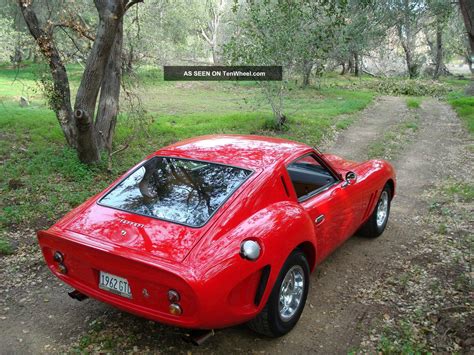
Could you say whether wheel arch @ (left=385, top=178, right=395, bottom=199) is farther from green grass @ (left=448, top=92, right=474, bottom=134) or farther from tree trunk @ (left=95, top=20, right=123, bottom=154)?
green grass @ (left=448, top=92, right=474, bottom=134)

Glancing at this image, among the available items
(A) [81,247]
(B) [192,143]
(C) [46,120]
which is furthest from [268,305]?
(C) [46,120]

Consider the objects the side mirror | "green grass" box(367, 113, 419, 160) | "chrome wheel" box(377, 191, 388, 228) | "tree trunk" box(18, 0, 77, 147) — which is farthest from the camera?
"green grass" box(367, 113, 419, 160)

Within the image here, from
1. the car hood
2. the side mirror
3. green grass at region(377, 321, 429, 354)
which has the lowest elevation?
green grass at region(377, 321, 429, 354)

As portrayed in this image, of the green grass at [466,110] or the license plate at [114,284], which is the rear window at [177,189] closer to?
the license plate at [114,284]

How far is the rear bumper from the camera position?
2.73 metres

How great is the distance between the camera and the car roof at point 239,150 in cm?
380

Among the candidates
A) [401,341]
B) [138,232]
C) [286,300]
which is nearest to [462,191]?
[401,341]

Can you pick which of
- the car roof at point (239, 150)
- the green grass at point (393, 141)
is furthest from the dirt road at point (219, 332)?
the green grass at point (393, 141)

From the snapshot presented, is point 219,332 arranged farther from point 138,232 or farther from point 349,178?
point 349,178

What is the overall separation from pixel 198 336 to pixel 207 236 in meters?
0.69

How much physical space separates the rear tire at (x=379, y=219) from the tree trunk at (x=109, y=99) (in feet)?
18.2

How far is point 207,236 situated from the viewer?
9.97 feet

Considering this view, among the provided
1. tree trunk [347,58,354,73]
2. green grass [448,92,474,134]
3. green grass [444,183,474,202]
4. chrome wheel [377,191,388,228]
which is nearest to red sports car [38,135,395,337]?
chrome wheel [377,191,388,228]

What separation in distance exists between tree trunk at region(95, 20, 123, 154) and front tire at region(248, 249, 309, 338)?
6187 millimetres
